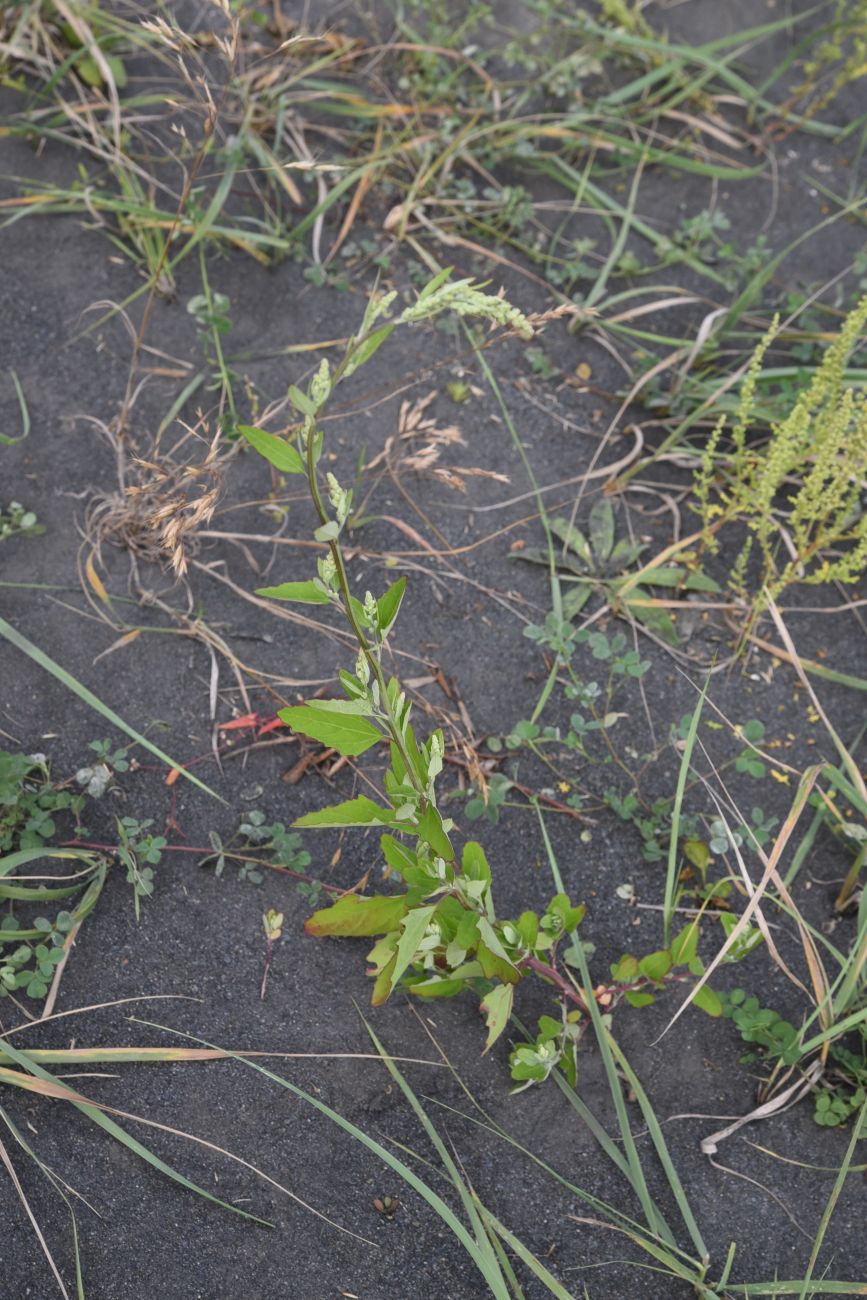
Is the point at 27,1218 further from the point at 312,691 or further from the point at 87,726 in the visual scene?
the point at 312,691

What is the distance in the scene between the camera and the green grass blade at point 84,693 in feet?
5.60

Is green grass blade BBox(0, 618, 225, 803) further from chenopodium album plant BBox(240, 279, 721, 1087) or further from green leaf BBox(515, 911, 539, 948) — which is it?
green leaf BBox(515, 911, 539, 948)

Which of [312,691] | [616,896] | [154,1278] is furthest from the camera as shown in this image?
[312,691]

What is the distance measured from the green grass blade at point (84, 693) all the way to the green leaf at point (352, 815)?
37 centimetres

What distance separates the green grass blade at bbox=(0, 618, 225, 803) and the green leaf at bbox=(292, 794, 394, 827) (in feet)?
1.22

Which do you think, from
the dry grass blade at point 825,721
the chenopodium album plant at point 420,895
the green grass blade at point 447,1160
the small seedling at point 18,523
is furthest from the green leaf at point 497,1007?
the small seedling at point 18,523

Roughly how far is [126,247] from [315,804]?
4.32ft

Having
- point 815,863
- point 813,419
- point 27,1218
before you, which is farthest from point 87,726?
point 813,419

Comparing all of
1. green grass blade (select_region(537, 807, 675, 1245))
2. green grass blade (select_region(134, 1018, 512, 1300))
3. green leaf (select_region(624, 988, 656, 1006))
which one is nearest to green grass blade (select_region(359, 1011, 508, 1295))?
green grass blade (select_region(134, 1018, 512, 1300))

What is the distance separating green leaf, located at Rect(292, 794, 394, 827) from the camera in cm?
135

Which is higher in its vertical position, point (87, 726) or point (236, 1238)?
point (87, 726)

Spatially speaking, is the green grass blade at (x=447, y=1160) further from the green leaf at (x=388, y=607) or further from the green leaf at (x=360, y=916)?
the green leaf at (x=388, y=607)

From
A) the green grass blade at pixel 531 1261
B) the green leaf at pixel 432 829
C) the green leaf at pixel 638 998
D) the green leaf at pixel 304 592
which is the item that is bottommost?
the green grass blade at pixel 531 1261

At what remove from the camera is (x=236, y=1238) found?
58.5 inches
